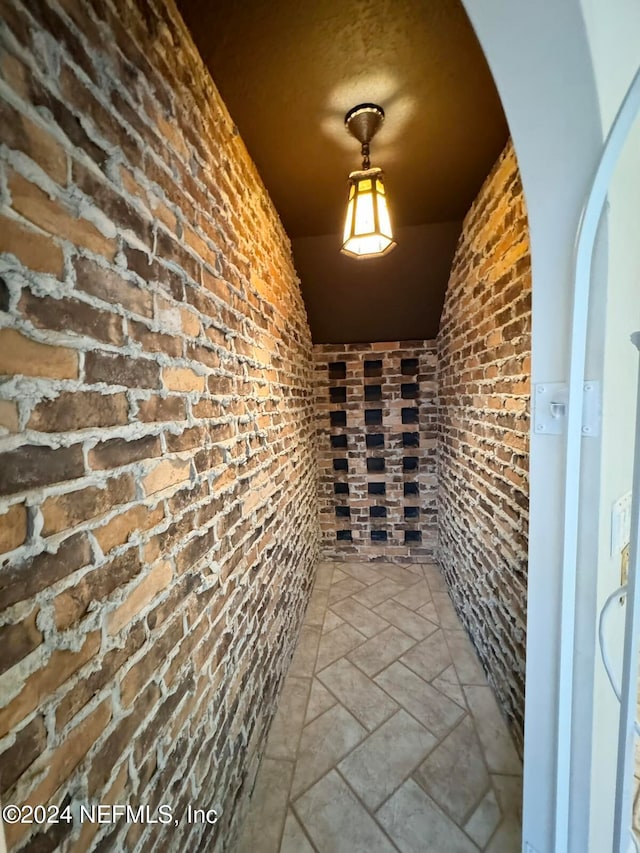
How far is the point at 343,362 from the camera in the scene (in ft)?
10.1

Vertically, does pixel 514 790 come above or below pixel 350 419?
A: below

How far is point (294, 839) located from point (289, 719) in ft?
1.44

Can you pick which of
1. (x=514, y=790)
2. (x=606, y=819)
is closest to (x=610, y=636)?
(x=606, y=819)

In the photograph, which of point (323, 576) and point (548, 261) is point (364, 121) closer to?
point (548, 261)

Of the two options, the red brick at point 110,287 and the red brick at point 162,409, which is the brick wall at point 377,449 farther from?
the red brick at point 110,287

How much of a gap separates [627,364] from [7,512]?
4.13 ft

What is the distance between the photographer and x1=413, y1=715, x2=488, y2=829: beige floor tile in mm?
1242

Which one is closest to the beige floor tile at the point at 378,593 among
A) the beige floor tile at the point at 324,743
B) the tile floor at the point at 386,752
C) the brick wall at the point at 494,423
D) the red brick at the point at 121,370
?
the tile floor at the point at 386,752

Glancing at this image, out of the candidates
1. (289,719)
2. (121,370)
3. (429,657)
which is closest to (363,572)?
(429,657)

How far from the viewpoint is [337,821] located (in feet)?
3.95

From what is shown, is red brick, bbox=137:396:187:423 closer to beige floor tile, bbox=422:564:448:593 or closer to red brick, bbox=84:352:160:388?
red brick, bbox=84:352:160:388

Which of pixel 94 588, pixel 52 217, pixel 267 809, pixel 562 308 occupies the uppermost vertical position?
pixel 52 217

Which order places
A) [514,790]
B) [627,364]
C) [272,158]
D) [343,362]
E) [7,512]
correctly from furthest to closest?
1. [343,362]
2. [272,158]
3. [514,790]
4. [627,364]
5. [7,512]

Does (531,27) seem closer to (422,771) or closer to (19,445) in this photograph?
(19,445)
